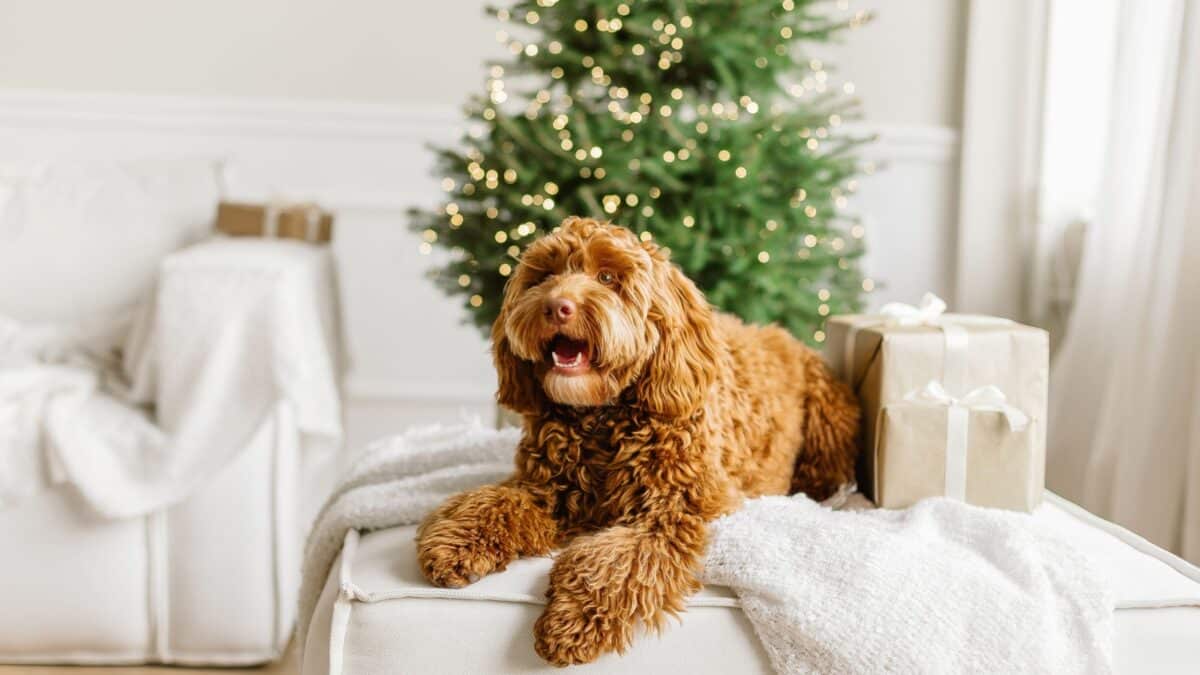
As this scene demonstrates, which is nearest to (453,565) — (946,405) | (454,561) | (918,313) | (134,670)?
(454,561)

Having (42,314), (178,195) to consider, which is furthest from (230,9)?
(42,314)

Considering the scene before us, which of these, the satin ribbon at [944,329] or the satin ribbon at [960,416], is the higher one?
the satin ribbon at [944,329]

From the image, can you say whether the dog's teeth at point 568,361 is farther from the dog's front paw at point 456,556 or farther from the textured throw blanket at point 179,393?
the textured throw blanket at point 179,393

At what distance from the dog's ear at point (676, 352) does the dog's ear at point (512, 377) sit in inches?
5.5

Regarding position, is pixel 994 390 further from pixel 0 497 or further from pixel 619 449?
pixel 0 497

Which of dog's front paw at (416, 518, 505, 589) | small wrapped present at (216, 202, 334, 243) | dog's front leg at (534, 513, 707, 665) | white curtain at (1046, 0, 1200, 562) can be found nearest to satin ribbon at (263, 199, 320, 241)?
small wrapped present at (216, 202, 334, 243)

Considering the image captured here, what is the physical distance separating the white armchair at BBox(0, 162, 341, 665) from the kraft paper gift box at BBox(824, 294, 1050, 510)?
4.10ft

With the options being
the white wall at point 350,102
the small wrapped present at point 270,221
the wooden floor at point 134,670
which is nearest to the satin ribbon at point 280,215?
the small wrapped present at point 270,221

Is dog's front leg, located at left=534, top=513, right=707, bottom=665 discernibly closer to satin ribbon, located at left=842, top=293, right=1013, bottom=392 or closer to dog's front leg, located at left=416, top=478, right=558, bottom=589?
dog's front leg, located at left=416, top=478, right=558, bottom=589

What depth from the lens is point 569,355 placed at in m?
1.33

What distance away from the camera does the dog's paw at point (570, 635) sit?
1.24 m

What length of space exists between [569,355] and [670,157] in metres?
1.15

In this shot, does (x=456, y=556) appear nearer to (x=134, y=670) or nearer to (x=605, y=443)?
(x=605, y=443)

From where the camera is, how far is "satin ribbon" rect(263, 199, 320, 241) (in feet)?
9.04
